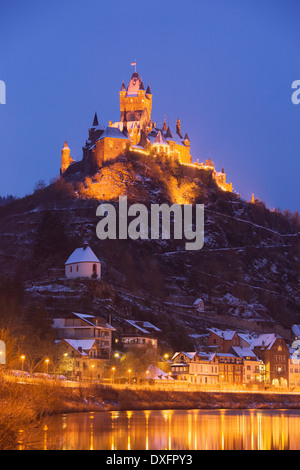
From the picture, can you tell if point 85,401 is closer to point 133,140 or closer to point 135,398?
point 135,398

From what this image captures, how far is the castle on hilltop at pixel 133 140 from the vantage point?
130m

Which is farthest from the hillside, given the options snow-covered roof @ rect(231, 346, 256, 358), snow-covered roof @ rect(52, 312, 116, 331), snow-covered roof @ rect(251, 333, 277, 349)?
snow-covered roof @ rect(251, 333, 277, 349)

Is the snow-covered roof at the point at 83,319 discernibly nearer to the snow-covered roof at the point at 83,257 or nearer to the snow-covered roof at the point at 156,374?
the snow-covered roof at the point at 156,374

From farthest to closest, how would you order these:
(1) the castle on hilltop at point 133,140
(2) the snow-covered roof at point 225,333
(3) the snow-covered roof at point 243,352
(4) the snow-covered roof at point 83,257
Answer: (1) the castle on hilltop at point 133,140, (4) the snow-covered roof at point 83,257, (2) the snow-covered roof at point 225,333, (3) the snow-covered roof at point 243,352

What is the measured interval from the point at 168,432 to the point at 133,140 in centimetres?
10360

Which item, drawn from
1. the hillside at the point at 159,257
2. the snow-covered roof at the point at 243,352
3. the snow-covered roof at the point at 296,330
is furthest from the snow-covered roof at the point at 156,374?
the snow-covered roof at the point at 296,330

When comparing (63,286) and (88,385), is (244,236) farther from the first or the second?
(88,385)

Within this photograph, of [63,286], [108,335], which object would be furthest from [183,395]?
[63,286]

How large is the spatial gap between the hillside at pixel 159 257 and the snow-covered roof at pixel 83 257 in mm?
2546

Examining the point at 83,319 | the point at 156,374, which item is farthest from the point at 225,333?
the point at 83,319

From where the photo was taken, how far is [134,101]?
151 m
